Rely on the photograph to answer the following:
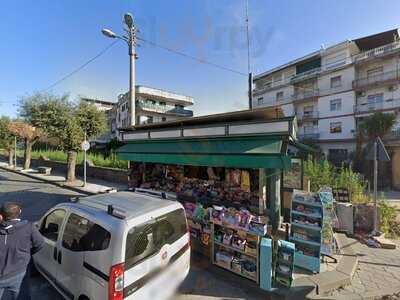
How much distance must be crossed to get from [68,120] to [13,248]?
13835mm

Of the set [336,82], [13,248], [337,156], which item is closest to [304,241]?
[13,248]

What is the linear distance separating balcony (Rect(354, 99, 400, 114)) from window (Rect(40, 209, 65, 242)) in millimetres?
30285

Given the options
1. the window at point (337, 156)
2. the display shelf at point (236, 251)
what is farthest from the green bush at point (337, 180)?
the window at point (337, 156)

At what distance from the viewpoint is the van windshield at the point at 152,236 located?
8.86 feet

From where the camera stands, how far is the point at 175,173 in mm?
8695

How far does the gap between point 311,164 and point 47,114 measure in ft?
53.8

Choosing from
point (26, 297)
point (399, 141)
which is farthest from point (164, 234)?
point (399, 141)

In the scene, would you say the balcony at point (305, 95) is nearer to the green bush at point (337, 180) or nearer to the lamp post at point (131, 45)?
the green bush at point (337, 180)

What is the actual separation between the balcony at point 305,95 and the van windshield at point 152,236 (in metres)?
32.5

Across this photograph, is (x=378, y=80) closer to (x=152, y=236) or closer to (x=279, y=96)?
(x=279, y=96)

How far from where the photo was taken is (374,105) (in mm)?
25609

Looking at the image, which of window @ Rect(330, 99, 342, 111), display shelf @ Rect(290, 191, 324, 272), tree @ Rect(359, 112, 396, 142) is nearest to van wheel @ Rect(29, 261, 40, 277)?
display shelf @ Rect(290, 191, 324, 272)

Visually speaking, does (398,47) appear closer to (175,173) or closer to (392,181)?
(392,181)

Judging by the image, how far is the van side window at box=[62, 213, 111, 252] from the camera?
2.78 metres
